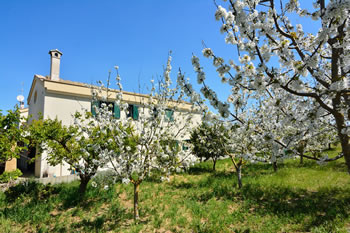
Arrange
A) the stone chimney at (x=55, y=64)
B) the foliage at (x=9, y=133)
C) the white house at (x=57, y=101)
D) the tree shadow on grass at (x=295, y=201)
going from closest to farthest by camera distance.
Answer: the tree shadow on grass at (x=295, y=201)
the foliage at (x=9, y=133)
the white house at (x=57, y=101)
the stone chimney at (x=55, y=64)

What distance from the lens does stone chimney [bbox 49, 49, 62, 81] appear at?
13.7m

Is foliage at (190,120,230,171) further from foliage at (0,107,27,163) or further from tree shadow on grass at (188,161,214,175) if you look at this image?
foliage at (0,107,27,163)

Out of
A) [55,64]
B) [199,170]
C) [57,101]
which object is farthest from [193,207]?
[55,64]

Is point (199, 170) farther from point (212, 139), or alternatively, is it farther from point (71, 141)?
point (71, 141)

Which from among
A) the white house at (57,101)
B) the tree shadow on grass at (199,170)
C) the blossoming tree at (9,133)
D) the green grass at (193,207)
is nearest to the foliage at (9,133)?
the blossoming tree at (9,133)

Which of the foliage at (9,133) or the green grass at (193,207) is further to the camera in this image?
the foliage at (9,133)

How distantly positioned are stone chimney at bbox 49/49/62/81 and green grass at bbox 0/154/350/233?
8.56 m

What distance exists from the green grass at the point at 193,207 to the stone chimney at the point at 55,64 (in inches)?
337

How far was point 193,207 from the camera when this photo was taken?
6250 mm

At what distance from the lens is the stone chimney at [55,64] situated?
13688mm

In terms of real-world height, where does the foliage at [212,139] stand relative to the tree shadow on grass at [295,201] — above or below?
above

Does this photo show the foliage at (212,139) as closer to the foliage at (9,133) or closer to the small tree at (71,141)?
the small tree at (71,141)

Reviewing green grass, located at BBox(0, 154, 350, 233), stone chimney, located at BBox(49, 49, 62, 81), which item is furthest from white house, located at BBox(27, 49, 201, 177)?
green grass, located at BBox(0, 154, 350, 233)

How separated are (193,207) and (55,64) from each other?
13878 mm
